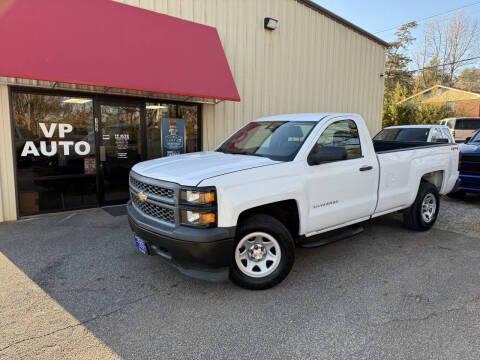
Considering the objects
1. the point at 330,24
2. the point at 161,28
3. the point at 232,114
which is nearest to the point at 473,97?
the point at 330,24

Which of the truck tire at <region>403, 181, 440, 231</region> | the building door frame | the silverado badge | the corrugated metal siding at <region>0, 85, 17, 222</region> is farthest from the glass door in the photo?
the truck tire at <region>403, 181, 440, 231</region>

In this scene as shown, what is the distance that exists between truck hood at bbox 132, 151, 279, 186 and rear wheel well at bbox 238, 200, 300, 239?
1.60 feet

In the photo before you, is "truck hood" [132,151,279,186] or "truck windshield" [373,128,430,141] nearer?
"truck hood" [132,151,279,186]

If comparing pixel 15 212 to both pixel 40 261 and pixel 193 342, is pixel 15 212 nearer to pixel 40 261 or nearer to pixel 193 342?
pixel 40 261

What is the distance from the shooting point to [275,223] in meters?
3.56

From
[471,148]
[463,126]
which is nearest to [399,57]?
[463,126]

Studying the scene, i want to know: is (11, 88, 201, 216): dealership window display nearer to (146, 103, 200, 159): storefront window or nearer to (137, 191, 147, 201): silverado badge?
(146, 103, 200, 159): storefront window

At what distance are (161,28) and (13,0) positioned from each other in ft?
8.75

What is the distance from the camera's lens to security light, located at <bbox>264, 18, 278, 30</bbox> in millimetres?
9477

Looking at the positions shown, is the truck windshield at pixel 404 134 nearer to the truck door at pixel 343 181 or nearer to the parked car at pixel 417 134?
the parked car at pixel 417 134

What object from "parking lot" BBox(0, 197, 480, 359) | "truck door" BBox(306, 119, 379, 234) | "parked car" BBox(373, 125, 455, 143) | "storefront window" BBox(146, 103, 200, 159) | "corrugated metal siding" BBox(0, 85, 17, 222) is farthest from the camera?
"parked car" BBox(373, 125, 455, 143)

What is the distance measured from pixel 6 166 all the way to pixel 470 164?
9750 millimetres

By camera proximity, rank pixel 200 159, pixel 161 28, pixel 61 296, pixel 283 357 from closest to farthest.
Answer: pixel 283 357 < pixel 61 296 < pixel 200 159 < pixel 161 28

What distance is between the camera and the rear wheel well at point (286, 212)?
373cm
